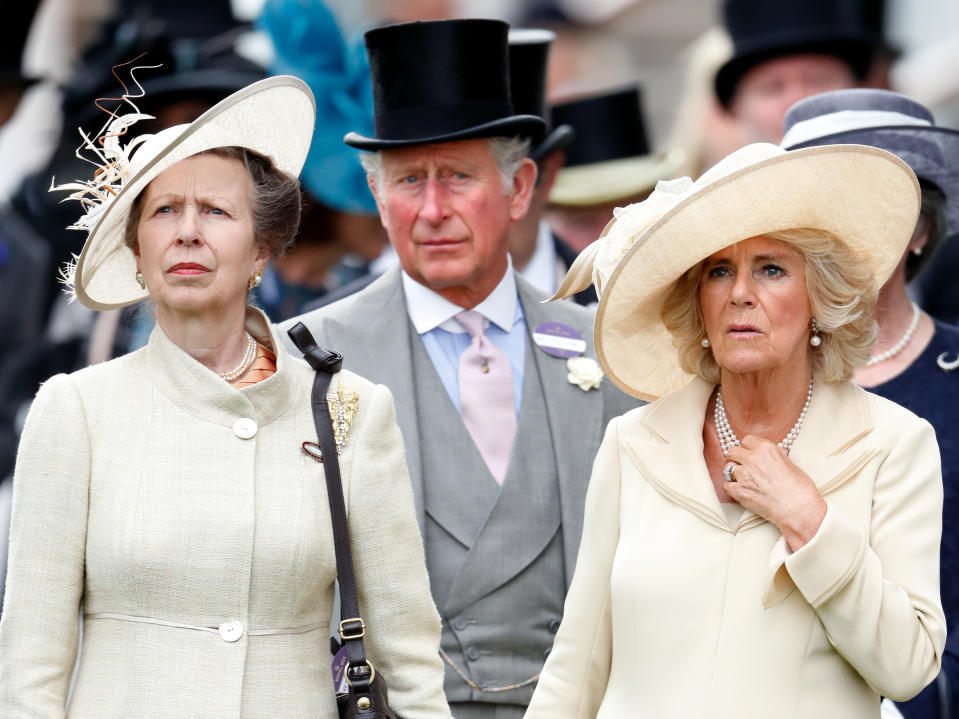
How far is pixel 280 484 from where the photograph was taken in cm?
371

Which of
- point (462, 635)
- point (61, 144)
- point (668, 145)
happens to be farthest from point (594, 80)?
point (462, 635)

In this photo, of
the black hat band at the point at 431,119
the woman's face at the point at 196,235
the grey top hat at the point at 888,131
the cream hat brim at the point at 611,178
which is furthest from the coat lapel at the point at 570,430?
the cream hat brim at the point at 611,178

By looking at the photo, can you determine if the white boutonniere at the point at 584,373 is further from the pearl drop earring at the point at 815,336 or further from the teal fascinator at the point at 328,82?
the teal fascinator at the point at 328,82

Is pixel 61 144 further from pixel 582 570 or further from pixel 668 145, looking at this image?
pixel 582 570

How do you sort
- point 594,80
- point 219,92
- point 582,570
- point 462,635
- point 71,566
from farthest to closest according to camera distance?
1. point 594,80
2. point 219,92
3. point 462,635
4. point 582,570
5. point 71,566

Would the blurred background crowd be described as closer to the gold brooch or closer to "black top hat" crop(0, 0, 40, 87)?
"black top hat" crop(0, 0, 40, 87)

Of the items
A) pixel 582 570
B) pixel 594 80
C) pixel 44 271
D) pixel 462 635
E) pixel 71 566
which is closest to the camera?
pixel 71 566

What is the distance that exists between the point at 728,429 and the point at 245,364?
111cm

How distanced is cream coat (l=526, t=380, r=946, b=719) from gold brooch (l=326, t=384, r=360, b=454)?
1.91 feet

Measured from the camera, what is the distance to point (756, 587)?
142 inches

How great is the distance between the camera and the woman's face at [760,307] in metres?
3.73

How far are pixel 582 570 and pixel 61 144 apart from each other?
4.77m

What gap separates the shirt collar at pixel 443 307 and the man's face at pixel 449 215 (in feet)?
0.09

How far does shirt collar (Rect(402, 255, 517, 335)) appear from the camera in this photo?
→ 504 cm
